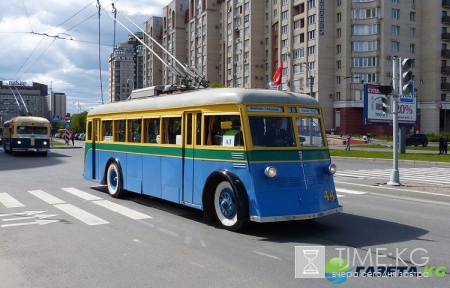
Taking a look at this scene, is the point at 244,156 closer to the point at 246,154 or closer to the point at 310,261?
the point at 246,154

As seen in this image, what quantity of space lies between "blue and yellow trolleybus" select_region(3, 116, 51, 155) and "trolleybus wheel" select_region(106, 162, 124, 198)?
22.8m

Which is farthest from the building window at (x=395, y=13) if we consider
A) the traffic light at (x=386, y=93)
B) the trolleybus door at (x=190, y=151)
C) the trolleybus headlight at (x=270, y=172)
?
the trolleybus headlight at (x=270, y=172)

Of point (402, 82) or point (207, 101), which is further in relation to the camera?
point (402, 82)

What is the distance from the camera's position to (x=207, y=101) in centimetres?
913

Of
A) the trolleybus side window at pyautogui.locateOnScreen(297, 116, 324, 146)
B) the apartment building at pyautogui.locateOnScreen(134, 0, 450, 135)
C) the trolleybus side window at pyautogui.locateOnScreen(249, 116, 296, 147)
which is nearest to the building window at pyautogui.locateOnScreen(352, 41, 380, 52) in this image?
the apartment building at pyautogui.locateOnScreen(134, 0, 450, 135)

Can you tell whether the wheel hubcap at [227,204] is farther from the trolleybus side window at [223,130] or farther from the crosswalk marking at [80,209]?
the crosswalk marking at [80,209]

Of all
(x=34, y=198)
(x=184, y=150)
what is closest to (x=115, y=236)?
(x=184, y=150)

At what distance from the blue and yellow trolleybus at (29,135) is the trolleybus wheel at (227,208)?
28.1 metres

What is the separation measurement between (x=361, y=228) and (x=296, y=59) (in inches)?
2760

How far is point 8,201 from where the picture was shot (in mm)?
12195

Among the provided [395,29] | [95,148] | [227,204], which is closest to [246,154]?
[227,204]

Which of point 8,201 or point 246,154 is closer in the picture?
point 246,154

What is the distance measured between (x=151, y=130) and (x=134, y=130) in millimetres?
956

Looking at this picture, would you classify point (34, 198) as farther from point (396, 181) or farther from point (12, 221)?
point (396, 181)
